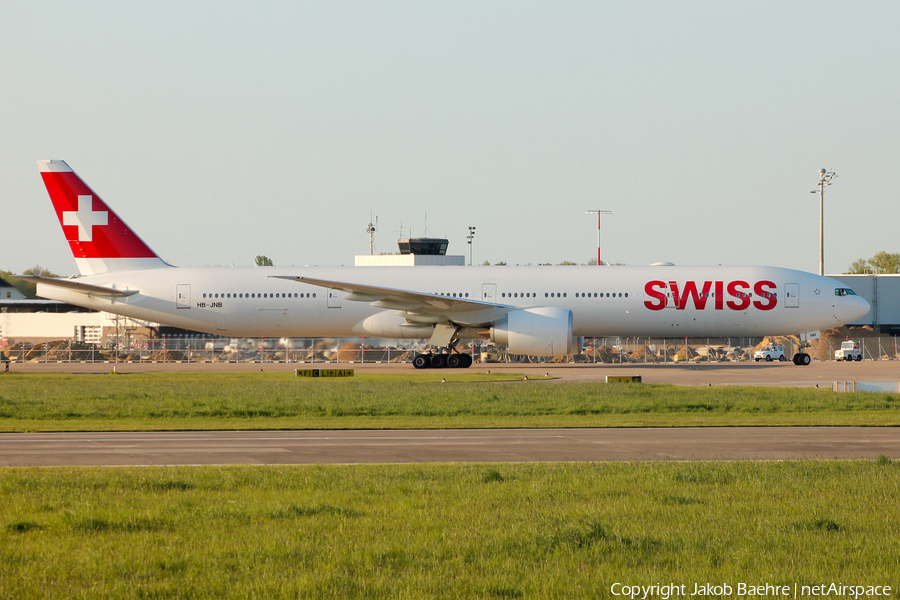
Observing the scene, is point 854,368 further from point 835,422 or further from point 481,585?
point 481,585

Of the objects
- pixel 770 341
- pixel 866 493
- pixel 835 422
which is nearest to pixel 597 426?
pixel 835 422

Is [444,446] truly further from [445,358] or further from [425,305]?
[445,358]

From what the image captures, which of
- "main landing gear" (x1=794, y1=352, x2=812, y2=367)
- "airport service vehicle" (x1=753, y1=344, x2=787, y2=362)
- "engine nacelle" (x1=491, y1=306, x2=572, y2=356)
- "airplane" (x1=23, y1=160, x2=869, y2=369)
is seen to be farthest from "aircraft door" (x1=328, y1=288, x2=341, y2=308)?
"airport service vehicle" (x1=753, y1=344, x2=787, y2=362)

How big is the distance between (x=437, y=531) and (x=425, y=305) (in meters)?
29.4

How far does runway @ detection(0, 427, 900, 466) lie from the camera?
46.9ft

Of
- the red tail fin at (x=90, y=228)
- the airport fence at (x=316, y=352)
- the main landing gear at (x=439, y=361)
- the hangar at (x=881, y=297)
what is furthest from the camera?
the hangar at (x=881, y=297)

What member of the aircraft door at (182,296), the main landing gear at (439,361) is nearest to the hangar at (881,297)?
the main landing gear at (439,361)

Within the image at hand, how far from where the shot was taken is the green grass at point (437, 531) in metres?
6.98

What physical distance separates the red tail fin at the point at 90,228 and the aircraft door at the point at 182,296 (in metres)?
2.33

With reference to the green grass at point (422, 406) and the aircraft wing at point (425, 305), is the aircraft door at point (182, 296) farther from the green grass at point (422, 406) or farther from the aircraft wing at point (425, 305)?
the green grass at point (422, 406)

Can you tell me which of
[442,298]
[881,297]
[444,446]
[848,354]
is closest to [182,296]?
[442,298]

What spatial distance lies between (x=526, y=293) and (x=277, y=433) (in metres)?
22.1

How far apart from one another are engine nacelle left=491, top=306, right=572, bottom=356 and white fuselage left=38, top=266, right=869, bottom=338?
6.39 ft

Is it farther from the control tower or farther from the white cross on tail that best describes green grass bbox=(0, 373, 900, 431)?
the control tower
